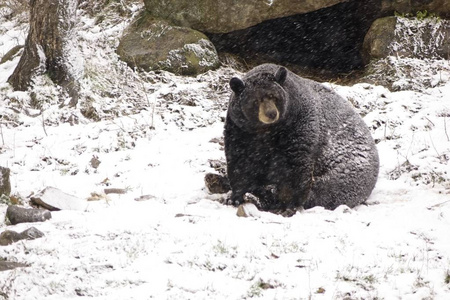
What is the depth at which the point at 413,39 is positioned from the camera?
35.6 ft

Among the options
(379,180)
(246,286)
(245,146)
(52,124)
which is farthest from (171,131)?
(246,286)

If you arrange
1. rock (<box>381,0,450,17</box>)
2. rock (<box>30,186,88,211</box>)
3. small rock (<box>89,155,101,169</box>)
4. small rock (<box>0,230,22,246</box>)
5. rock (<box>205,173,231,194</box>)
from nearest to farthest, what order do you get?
small rock (<box>0,230,22,246</box>) < rock (<box>30,186,88,211</box>) < rock (<box>205,173,231,194</box>) < small rock (<box>89,155,101,169</box>) < rock (<box>381,0,450,17</box>)

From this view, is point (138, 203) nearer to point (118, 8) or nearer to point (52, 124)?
point (52, 124)

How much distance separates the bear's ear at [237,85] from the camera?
247 inches

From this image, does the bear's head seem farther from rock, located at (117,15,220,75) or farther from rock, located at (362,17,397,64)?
rock, located at (362,17,397,64)

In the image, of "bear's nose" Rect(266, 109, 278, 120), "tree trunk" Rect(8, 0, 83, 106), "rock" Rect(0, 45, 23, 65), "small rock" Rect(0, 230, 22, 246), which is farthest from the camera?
"rock" Rect(0, 45, 23, 65)

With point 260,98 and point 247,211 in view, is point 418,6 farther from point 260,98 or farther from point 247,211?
point 247,211

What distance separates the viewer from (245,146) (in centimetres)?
659

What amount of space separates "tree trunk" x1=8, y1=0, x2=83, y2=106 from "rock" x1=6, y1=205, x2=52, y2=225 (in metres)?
4.42

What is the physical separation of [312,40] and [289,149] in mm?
6626

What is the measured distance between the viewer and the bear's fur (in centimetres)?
632

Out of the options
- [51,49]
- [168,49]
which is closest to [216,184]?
[168,49]

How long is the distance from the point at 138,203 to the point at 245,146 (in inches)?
59.1

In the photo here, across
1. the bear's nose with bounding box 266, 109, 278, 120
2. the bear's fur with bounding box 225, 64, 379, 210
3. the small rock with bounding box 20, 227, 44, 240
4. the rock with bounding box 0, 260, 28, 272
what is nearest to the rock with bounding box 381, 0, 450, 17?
the bear's fur with bounding box 225, 64, 379, 210
